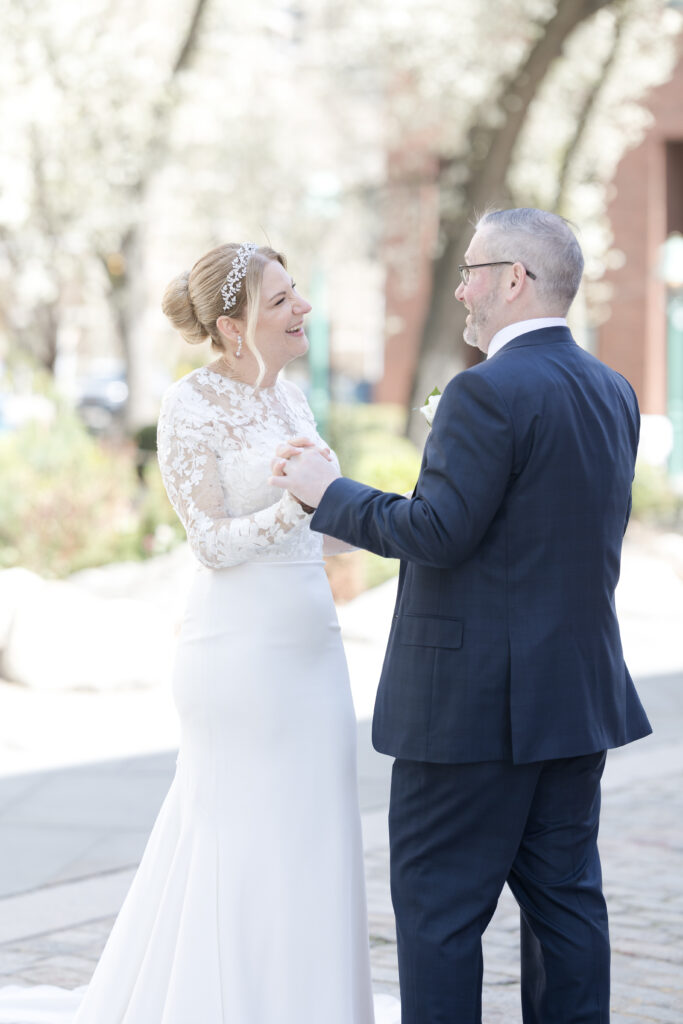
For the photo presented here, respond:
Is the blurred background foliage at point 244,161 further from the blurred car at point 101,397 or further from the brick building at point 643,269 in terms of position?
the blurred car at point 101,397

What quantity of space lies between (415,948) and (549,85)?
1660 centimetres

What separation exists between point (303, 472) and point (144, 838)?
3029mm

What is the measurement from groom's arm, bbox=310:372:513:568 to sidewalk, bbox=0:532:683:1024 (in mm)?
1620

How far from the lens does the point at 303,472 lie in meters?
3.00

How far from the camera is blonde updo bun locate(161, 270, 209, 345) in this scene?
3525 mm

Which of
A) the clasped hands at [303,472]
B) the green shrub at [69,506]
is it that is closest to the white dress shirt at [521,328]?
the clasped hands at [303,472]

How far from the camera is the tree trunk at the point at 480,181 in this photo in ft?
46.1

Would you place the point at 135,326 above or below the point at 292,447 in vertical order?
above

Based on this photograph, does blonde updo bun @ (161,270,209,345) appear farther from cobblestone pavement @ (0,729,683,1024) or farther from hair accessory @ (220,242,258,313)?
cobblestone pavement @ (0,729,683,1024)

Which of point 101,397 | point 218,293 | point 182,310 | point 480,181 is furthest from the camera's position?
point 101,397

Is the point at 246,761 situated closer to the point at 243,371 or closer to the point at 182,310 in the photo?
the point at 243,371

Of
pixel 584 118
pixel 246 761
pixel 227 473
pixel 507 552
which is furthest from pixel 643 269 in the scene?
pixel 507 552

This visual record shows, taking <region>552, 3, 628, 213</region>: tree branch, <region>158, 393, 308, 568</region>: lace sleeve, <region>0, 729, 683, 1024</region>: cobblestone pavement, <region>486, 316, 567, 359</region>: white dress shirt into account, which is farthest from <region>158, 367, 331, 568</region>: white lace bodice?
<region>552, 3, 628, 213</region>: tree branch

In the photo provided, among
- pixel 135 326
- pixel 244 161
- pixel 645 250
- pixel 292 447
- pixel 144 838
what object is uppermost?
pixel 244 161
